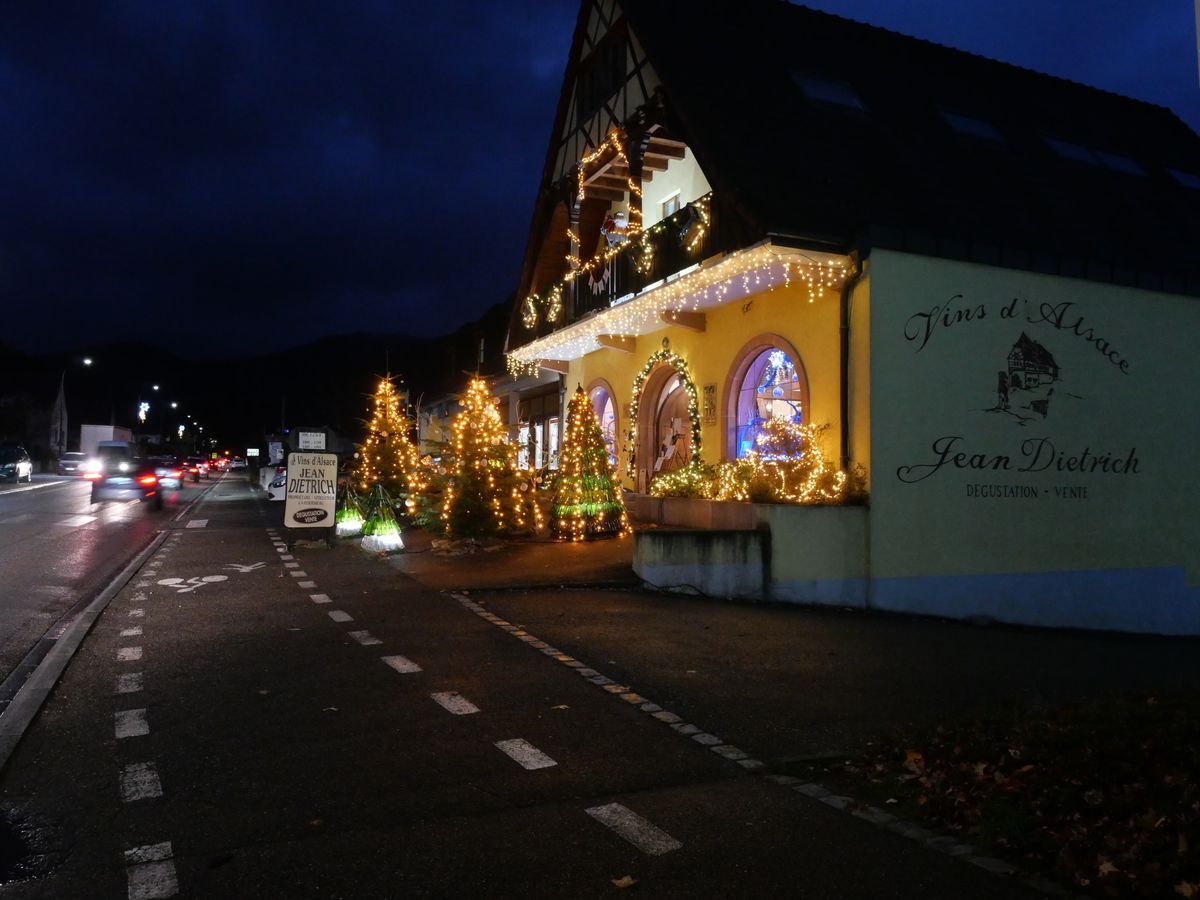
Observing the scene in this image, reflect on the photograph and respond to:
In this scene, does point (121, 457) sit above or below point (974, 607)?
above

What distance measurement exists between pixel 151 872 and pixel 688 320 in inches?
526

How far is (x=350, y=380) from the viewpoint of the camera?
4232 inches

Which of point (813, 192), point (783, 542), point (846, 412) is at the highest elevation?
point (813, 192)

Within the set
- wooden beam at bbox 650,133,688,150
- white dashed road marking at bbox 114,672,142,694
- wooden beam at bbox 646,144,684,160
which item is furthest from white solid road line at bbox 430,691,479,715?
wooden beam at bbox 646,144,684,160

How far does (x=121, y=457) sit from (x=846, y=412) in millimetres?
24592

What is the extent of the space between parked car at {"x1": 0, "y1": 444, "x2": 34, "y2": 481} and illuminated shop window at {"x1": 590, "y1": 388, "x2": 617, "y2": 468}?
33.3 meters

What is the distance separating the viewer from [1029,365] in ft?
42.4

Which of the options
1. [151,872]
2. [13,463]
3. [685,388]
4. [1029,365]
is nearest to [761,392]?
[685,388]

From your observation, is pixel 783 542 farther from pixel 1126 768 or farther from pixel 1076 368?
pixel 1126 768

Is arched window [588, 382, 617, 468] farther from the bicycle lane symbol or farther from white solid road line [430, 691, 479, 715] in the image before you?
white solid road line [430, 691, 479, 715]

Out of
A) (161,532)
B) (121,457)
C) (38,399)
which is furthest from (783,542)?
(38,399)

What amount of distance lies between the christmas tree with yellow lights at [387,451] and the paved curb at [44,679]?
32.5ft

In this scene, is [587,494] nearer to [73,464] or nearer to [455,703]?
[455,703]

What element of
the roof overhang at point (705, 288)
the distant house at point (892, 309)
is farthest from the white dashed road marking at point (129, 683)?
the roof overhang at point (705, 288)
